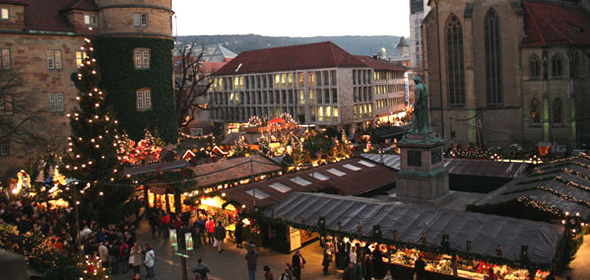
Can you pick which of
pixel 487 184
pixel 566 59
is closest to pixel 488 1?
pixel 566 59

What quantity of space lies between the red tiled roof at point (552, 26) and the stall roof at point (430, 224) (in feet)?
105

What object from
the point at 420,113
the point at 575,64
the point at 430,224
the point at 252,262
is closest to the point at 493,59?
the point at 575,64

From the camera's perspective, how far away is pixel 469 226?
16922mm

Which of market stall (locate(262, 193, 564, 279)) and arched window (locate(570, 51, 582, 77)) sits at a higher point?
arched window (locate(570, 51, 582, 77))

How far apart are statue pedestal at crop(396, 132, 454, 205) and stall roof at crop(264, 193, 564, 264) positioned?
8.40 ft

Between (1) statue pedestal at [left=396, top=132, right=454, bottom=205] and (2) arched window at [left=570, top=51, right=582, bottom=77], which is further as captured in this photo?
(2) arched window at [left=570, top=51, right=582, bottom=77]

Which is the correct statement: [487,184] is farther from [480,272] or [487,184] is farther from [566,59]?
[566,59]

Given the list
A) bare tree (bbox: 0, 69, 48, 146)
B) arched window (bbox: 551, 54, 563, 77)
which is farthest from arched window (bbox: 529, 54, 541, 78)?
bare tree (bbox: 0, 69, 48, 146)

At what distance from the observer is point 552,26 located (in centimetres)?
4506

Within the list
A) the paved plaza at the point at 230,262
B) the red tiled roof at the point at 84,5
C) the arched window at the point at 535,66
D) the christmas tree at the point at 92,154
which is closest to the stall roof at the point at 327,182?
the paved plaza at the point at 230,262

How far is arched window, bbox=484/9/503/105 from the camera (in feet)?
152

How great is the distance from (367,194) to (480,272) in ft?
36.4

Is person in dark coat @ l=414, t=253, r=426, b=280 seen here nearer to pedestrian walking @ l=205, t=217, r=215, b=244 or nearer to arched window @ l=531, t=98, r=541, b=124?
pedestrian walking @ l=205, t=217, r=215, b=244

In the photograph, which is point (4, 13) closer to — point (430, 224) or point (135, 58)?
point (135, 58)
